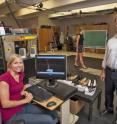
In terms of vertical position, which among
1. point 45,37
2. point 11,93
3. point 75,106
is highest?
point 45,37

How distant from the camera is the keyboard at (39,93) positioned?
6.22 feet

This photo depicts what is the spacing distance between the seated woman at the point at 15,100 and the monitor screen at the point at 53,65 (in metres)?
0.42

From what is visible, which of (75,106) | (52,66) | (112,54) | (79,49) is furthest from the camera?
(79,49)

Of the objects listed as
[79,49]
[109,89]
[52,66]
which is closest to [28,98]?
[52,66]

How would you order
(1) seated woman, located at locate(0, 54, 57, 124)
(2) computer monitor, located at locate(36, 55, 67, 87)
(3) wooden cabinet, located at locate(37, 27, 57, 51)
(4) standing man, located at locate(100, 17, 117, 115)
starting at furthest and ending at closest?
(3) wooden cabinet, located at locate(37, 27, 57, 51), (4) standing man, located at locate(100, 17, 117, 115), (2) computer monitor, located at locate(36, 55, 67, 87), (1) seated woman, located at locate(0, 54, 57, 124)

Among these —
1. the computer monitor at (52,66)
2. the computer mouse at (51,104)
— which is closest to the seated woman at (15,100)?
the computer mouse at (51,104)

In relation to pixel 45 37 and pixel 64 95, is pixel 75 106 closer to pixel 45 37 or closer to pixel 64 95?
pixel 64 95

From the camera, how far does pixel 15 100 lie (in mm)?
1795

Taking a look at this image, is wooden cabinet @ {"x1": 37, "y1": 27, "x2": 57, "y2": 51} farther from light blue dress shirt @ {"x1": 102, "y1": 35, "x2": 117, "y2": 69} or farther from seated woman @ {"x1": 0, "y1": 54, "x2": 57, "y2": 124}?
seated woman @ {"x1": 0, "y1": 54, "x2": 57, "y2": 124}

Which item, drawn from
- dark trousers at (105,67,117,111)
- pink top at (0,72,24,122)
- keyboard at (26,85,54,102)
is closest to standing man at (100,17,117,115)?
dark trousers at (105,67,117,111)

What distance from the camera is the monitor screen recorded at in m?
2.28

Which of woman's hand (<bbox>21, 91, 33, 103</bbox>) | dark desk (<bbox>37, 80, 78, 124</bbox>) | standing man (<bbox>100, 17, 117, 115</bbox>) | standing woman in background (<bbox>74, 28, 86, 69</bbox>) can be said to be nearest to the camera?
woman's hand (<bbox>21, 91, 33, 103</bbox>)

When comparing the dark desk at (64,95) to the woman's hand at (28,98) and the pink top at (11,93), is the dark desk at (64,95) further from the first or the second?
the pink top at (11,93)

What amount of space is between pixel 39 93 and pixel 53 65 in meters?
0.47
